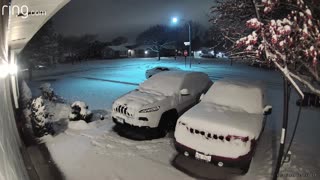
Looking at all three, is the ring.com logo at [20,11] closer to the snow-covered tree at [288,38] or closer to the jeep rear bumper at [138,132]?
the snow-covered tree at [288,38]

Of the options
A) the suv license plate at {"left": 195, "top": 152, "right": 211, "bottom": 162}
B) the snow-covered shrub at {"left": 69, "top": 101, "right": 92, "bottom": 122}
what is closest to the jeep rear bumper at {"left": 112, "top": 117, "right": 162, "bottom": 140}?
the snow-covered shrub at {"left": 69, "top": 101, "right": 92, "bottom": 122}

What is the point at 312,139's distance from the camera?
770 centimetres

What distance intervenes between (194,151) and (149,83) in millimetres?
3441

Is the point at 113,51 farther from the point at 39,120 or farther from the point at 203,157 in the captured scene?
the point at 203,157

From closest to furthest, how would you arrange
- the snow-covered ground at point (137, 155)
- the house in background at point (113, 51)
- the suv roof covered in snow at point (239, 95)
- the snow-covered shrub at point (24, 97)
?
the snow-covered ground at point (137, 155) < the suv roof covered in snow at point (239, 95) < the snow-covered shrub at point (24, 97) < the house in background at point (113, 51)

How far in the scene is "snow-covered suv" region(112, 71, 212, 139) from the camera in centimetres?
737

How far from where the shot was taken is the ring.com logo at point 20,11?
374 centimetres

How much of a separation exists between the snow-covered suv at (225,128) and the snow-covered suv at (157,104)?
1073mm

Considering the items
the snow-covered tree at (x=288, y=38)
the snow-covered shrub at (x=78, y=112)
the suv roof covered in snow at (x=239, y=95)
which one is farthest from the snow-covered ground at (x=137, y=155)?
the snow-covered tree at (x=288, y=38)

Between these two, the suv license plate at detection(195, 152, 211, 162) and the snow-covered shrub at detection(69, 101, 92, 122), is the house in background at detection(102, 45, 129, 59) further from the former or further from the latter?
the suv license plate at detection(195, 152, 211, 162)

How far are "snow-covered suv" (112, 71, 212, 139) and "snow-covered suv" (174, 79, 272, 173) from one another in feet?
3.52

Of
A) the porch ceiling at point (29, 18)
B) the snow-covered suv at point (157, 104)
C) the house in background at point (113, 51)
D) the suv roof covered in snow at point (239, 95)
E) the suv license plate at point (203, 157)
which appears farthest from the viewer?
the house in background at point (113, 51)

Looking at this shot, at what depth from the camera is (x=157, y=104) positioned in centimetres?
748

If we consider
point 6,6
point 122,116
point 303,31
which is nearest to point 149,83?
point 122,116
